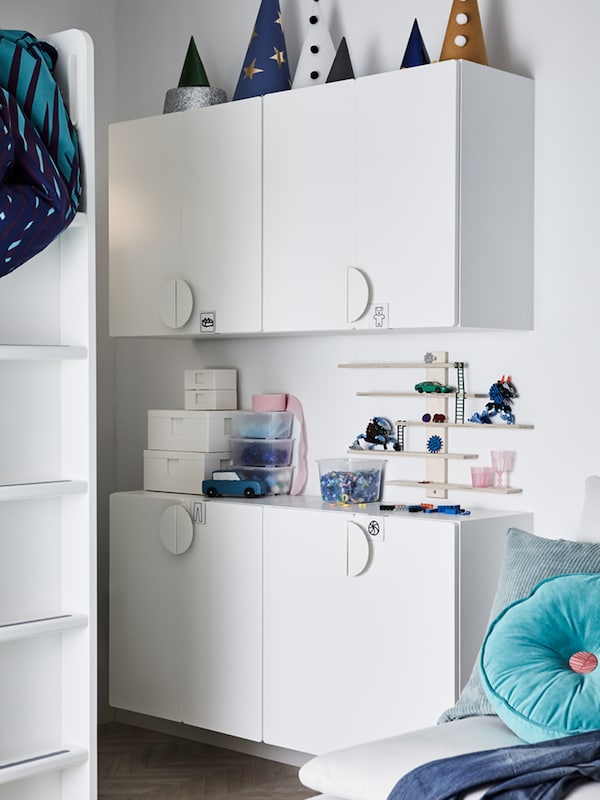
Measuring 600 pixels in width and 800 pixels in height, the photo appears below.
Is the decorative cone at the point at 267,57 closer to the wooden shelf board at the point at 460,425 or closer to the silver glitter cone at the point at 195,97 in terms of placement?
the silver glitter cone at the point at 195,97

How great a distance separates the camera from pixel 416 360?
3566 mm

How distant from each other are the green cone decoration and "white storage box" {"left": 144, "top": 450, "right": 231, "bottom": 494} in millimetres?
1228

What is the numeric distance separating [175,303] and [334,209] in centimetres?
68

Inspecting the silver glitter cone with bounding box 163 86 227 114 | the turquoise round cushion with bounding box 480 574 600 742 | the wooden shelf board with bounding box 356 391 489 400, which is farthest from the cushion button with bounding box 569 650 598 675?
the silver glitter cone with bounding box 163 86 227 114

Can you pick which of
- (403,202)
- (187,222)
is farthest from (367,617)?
(187,222)

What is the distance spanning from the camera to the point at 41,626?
285cm

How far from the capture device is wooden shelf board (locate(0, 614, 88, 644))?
2803 millimetres

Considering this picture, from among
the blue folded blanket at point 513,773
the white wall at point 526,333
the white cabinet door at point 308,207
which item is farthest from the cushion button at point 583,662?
the white cabinet door at point 308,207

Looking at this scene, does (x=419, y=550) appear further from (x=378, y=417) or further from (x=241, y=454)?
(x=241, y=454)

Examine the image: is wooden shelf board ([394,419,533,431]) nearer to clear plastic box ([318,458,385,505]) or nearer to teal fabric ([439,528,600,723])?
clear plastic box ([318,458,385,505])

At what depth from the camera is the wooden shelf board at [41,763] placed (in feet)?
9.17

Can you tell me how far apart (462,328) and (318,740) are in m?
1.26

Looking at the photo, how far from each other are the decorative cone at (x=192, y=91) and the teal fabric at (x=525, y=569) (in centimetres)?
191

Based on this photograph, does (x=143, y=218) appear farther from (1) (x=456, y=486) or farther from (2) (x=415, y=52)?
(1) (x=456, y=486)
